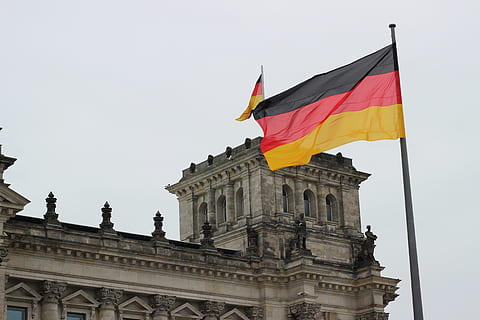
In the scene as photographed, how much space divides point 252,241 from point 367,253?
782 cm

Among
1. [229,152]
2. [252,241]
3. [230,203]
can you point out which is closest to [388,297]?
[252,241]

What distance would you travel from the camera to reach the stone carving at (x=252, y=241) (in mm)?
53250

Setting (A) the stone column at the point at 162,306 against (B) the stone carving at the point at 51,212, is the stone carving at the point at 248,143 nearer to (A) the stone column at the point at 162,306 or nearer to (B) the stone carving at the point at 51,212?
(A) the stone column at the point at 162,306

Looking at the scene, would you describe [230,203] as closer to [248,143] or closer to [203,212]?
[203,212]

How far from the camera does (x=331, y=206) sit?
194 feet

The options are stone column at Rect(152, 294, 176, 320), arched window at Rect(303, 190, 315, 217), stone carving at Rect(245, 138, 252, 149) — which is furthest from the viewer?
arched window at Rect(303, 190, 315, 217)

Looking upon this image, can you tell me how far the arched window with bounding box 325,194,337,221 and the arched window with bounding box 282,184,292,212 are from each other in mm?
3239

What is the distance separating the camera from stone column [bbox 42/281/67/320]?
43812 millimetres

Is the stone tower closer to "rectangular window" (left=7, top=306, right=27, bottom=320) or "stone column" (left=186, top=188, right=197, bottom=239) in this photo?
"stone column" (left=186, top=188, right=197, bottom=239)

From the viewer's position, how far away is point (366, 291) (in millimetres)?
55688

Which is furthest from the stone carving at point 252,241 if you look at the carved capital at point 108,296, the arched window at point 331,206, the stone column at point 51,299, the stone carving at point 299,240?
the stone column at point 51,299

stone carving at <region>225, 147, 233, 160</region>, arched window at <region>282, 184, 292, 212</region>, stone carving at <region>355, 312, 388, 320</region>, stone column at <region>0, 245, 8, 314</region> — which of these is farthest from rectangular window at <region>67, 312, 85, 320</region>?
stone carving at <region>355, 312, 388, 320</region>

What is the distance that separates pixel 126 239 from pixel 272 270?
9.60 meters

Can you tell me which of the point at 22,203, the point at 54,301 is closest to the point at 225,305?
the point at 54,301
